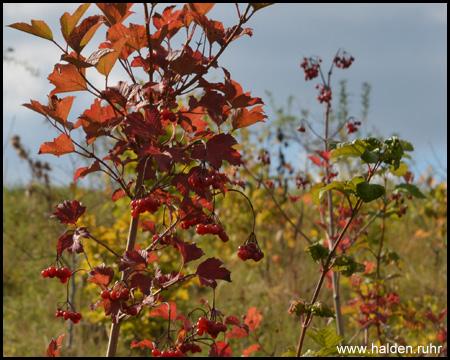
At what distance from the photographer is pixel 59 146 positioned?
1.46 metres

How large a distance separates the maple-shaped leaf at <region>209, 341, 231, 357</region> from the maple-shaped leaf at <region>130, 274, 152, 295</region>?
0.84 feet

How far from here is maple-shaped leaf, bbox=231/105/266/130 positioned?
1.47 metres

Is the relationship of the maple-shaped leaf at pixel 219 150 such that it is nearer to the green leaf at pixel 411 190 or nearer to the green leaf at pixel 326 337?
the green leaf at pixel 326 337

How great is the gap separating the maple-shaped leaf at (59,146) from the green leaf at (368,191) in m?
0.81

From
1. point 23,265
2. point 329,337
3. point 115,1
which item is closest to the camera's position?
point 115,1

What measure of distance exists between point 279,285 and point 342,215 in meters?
2.16

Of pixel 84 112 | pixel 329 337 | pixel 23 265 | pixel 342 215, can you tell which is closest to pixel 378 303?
pixel 342 215

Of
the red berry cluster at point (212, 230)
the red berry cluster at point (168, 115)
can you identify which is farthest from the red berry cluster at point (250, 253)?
the red berry cluster at point (168, 115)

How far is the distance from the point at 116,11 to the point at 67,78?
236 mm

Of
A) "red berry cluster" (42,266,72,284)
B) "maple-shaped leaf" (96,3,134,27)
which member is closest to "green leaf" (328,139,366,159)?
"maple-shaped leaf" (96,3,134,27)

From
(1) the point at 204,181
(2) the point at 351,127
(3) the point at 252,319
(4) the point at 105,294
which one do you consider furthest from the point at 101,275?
(2) the point at 351,127

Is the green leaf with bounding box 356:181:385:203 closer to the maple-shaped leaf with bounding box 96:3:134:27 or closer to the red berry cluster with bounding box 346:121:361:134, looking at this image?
the maple-shaped leaf with bounding box 96:3:134:27

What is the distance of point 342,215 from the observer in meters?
2.74

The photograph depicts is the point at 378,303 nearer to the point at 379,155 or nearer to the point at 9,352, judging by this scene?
the point at 379,155
